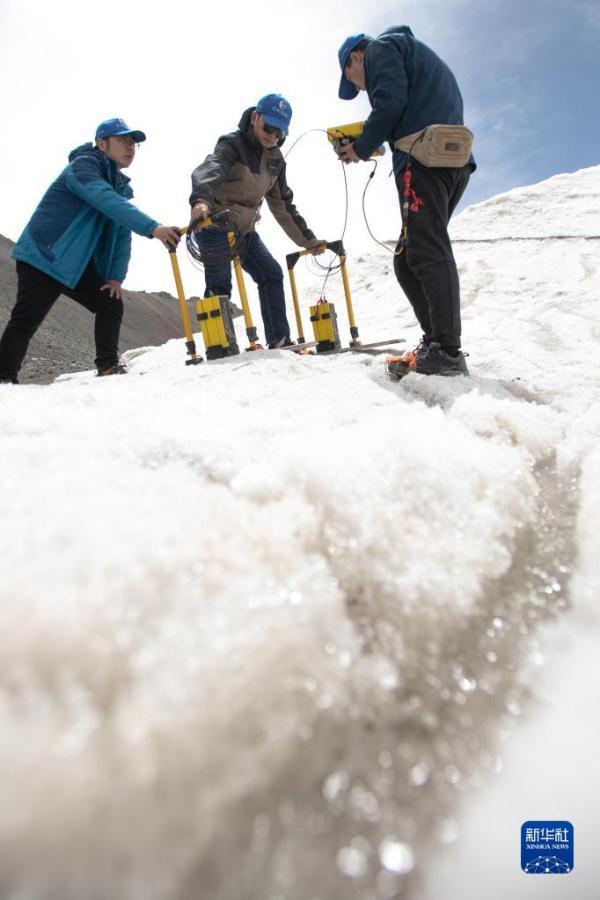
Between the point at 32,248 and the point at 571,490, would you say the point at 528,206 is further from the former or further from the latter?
the point at 571,490

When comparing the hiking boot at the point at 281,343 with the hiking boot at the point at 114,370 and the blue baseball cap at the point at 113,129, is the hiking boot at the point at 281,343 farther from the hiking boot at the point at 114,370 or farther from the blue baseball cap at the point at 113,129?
the blue baseball cap at the point at 113,129

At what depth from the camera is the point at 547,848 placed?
642mm

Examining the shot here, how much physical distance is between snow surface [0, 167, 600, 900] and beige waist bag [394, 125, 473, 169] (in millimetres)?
1692

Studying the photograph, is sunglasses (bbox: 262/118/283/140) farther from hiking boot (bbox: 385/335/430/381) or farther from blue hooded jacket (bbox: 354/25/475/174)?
hiking boot (bbox: 385/335/430/381)

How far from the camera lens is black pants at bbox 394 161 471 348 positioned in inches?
93.3

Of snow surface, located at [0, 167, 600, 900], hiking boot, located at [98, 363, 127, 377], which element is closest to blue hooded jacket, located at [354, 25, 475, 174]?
snow surface, located at [0, 167, 600, 900]

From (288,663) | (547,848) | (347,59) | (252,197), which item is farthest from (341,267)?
(547,848)

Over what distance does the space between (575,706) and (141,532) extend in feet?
2.43

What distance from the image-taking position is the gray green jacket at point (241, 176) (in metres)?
3.52

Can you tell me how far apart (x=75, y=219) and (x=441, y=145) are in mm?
2390

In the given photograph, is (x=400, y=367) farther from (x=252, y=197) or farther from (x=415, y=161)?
(x=252, y=197)

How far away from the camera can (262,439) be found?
132 centimetres

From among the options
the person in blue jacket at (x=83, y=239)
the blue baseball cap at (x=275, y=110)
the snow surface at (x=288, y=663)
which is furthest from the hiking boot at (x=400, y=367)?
the blue baseball cap at (x=275, y=110)

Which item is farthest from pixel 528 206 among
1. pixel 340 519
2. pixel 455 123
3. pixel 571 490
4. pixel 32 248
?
pixel 340 519
